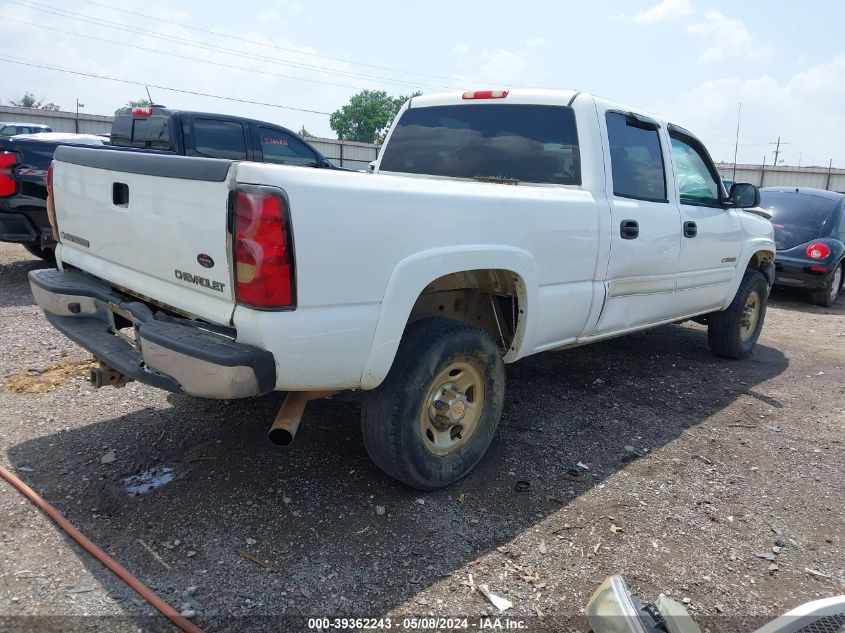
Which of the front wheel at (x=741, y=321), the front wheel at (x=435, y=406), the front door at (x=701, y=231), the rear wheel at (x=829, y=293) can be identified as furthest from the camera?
the rear wheel at (x=829, y=293)

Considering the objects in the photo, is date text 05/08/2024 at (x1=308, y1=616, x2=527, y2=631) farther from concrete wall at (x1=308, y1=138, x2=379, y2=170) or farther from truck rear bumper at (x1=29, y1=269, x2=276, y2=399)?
concrete wall at (x1=308, y1=138, x2=379, y2=170)

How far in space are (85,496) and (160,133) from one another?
5.88 meters

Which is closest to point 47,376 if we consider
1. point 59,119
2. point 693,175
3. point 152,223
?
point 152,223

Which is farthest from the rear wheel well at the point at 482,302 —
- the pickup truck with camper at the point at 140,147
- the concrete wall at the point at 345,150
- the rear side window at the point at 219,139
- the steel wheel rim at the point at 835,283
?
the concrete wall at the point at 345,150

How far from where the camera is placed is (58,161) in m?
3.44

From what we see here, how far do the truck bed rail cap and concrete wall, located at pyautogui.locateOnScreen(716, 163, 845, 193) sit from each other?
120 feet

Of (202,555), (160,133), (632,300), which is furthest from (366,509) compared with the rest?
(160,133)

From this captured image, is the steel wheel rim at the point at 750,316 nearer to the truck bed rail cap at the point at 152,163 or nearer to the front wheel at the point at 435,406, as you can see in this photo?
the front wheel at the point at 435,406

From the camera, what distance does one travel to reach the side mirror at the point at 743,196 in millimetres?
5098

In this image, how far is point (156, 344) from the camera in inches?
101

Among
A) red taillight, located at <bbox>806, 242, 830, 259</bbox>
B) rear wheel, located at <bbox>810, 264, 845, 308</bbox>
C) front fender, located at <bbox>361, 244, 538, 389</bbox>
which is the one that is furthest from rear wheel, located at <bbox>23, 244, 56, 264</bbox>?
rear wheel, located at <bbox>810, 264, 845, 308</bbox>

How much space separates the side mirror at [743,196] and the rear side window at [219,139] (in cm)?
559

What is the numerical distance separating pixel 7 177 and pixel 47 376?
352cm

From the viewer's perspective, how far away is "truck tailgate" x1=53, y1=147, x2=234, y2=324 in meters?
2.50
